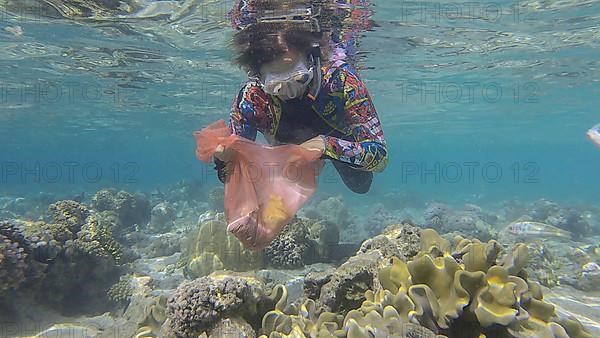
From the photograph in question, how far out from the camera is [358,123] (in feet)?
17.4

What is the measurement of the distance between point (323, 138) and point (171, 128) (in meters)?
46.7

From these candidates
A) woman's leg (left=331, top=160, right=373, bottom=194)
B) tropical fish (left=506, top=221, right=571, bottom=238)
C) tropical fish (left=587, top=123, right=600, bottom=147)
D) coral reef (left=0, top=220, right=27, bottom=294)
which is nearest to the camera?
coral reef (left=0, top=220, right=27, bottom=294)

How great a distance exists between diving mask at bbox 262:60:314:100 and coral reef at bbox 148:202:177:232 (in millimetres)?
13512

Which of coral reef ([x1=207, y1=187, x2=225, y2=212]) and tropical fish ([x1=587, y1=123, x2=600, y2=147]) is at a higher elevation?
tropical fish ([x1=587, y1=123, x2=600, y2=147])

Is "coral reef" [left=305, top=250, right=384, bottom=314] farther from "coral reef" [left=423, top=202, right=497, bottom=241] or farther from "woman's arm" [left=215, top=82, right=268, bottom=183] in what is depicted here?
"coral reef" [left=423, top=202, right=497, bottom=241]

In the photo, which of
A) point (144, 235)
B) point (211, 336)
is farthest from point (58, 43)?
point (211, 336)

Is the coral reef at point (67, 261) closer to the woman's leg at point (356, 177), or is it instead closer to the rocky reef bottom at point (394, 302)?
the rocky reef bottom at point (394, 302)

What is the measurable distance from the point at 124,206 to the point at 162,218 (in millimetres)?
2551

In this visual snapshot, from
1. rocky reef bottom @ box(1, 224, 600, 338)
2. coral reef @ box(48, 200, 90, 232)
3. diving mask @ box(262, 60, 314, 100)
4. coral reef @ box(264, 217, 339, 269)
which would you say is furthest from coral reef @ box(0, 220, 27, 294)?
diving mask @ box(262, 60, 314, 100)

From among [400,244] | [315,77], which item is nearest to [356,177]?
[315,77]

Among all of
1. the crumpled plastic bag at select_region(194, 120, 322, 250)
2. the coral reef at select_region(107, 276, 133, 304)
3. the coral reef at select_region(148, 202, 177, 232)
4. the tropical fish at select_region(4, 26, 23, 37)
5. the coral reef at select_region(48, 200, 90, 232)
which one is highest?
the tropical fish at select_region(4, 26, 23, 37)

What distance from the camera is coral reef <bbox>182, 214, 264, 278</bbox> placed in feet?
27.0

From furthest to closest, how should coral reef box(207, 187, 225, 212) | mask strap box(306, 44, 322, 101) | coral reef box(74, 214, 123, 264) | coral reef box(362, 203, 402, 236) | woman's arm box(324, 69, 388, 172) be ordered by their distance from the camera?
coral reef box(207, 187, 225, 212)
coral reef box(362, 203, 402, 236)
coral reef box(74, 214, 123, 264)
mask strap box(306, 44, 322, 101)
woman's arm box(324, 69, 388, 172)

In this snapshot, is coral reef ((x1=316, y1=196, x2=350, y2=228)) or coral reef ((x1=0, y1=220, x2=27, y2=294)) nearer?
coral reef ((x1=0, y1=220, x2=27, y2=294))
